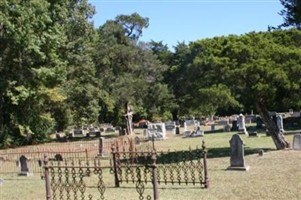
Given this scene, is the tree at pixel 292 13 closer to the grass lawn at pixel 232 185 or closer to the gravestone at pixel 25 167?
the grass lawn at pixel 232 185

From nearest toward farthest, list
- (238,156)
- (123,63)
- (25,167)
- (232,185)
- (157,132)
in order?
(232,185) < (238,156) < (25,167) < (157,132) < (123,63)

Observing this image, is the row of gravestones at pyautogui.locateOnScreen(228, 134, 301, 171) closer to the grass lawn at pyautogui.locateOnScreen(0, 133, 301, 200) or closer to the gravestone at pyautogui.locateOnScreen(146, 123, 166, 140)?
the grass lawn at pyautogui.locateOnScreen(0, 133, 301, 200)

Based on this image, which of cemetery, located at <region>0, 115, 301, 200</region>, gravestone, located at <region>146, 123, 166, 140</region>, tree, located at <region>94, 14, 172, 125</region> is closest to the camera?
cemetery, located at <region>0, 115, 301, 200</region>

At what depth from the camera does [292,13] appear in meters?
21.5

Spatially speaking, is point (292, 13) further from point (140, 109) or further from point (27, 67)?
point (140, 109)

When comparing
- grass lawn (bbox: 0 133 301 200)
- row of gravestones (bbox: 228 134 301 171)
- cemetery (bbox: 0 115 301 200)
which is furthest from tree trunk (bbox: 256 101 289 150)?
row of gravestones (bbox: 228 134 301 171)

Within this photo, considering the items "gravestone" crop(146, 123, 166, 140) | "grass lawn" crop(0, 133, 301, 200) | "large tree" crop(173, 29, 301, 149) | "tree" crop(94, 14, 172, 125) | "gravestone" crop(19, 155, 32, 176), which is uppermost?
"tree" crop(94, 14, 172, 125)

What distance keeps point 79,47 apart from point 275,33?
26.4m

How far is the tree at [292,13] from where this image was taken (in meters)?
21.0

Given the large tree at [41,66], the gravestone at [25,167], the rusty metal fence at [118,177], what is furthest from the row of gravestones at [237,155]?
the large tree at [41,66]

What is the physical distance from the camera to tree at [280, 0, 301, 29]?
2096 cm

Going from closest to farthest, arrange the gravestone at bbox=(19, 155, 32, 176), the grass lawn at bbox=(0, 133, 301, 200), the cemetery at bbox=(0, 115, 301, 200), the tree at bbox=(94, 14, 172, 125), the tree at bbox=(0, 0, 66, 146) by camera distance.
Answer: the cemetery at bbox=(0, 115, 301, 200)
the grass lawn at bbox=(0, 133, 301, 200)
the gravestone at bbox=(19, 155, 32, 176)
the tree at bbox=(0, 0, 66, 146)
the tree at bbox=(94, 14, 172, 125)

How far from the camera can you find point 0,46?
38.6m

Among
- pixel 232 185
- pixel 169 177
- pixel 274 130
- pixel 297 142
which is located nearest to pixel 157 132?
pixel 274 130
